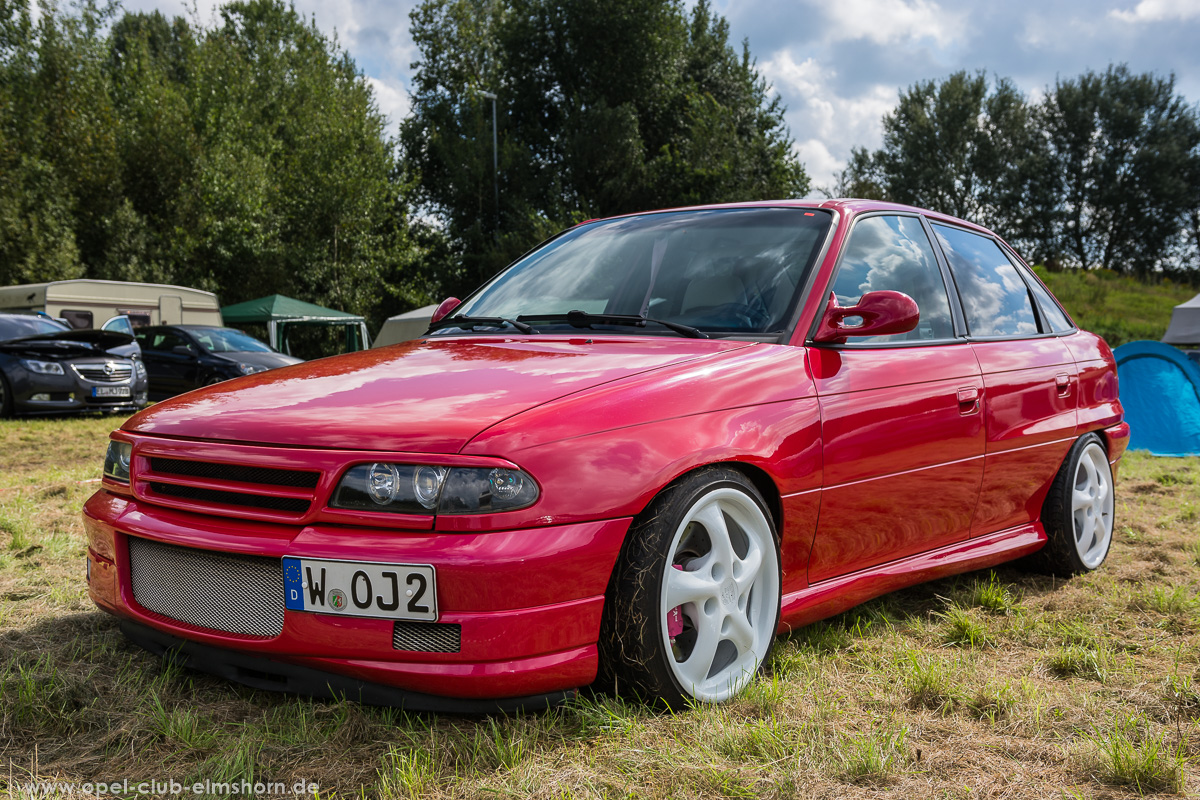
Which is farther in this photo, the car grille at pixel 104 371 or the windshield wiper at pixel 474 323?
the car grille at pixel 104 371

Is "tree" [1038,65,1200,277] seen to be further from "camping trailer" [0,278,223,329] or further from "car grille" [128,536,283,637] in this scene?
"car grille" [128,536,283,637]

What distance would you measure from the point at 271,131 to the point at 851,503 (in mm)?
32885

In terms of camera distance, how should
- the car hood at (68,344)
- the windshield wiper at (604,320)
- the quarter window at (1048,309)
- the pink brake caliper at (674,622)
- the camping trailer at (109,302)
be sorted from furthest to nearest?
the camping trailer at (109,302), the car hood at (68,344), the quarter window at (1048,309), the windshield wiper at (604,320), the pink brake caliper at (674,622)

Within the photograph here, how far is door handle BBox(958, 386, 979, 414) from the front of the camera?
330 cm

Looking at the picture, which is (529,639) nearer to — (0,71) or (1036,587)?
(1036,587)

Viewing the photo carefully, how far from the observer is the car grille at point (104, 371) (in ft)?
37.9

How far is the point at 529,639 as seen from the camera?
6.77 feet

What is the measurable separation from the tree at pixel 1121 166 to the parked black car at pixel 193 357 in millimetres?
38576

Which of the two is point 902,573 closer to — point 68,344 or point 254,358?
point 68,344

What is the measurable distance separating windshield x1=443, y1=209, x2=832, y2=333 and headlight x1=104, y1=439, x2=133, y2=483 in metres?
1.36

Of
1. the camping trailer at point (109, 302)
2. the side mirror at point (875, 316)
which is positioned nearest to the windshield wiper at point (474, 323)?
the side mirror at point (875, 316)

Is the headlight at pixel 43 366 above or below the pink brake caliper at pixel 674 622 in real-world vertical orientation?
above

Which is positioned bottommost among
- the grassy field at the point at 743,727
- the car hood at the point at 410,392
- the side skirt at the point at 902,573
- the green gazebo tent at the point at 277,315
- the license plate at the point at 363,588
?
the grassy field at the point at 743,727

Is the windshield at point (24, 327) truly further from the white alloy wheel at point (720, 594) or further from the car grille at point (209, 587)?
the white alloy wheel at point (720, 594)
